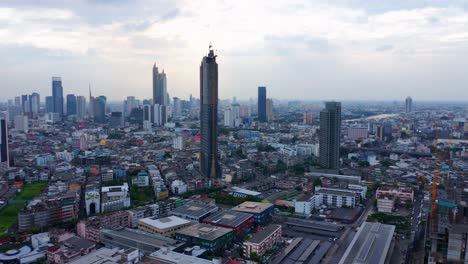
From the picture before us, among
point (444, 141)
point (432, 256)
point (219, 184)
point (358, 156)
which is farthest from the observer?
point (444, 141)

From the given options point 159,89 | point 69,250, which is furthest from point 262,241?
point 159,89

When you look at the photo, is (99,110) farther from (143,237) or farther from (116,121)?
(143,237)

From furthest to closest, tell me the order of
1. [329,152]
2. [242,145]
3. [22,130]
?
[22,130] < [242,145] < [329,152]

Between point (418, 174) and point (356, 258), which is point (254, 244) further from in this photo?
point (418, 174)

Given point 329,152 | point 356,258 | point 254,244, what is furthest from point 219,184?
point 356,258

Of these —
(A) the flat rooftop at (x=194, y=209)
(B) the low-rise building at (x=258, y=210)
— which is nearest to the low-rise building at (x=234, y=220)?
(B) the low-rise building at (x=258, y=210)
